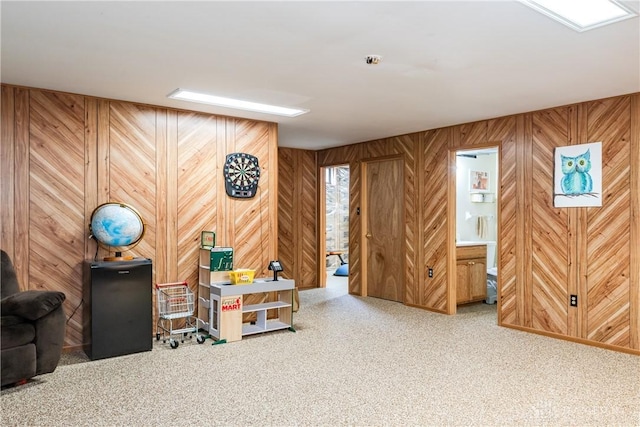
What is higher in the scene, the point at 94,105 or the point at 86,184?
the point at 94,105

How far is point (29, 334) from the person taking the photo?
3305 mm

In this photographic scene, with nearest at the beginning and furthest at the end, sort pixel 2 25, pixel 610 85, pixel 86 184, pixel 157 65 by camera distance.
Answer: pixel 2 25 < pixel 157 65 < pixel 610 85 < pixel 86 184

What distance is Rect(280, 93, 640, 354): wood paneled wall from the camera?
4.25 metres

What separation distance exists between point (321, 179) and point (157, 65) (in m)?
4.71

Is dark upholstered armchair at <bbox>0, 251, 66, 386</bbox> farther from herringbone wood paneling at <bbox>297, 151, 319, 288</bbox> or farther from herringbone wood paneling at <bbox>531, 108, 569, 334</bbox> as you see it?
herringbone wood paneling at <bbox>297, 151, 319, 288</bbox>

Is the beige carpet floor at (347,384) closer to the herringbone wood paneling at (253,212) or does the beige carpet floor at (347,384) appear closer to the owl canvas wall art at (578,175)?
the herringbone wood paneling at (253,212)

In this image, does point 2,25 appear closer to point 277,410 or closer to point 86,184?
point 86,184

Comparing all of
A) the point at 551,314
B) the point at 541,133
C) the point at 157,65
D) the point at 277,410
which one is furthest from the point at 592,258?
the point at 157,65

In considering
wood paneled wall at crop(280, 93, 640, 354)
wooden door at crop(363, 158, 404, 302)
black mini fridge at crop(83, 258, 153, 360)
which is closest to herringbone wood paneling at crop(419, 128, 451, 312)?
wood paneled wall at crop(280, 93, 640, 354)

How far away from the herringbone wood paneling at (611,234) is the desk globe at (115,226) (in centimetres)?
435

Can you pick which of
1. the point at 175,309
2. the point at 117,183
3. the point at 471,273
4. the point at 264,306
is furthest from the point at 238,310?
the point at 471,273

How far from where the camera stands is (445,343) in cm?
450

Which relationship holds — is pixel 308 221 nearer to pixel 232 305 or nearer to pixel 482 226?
pixel 482 226

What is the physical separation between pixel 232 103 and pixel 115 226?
162 centimetres
